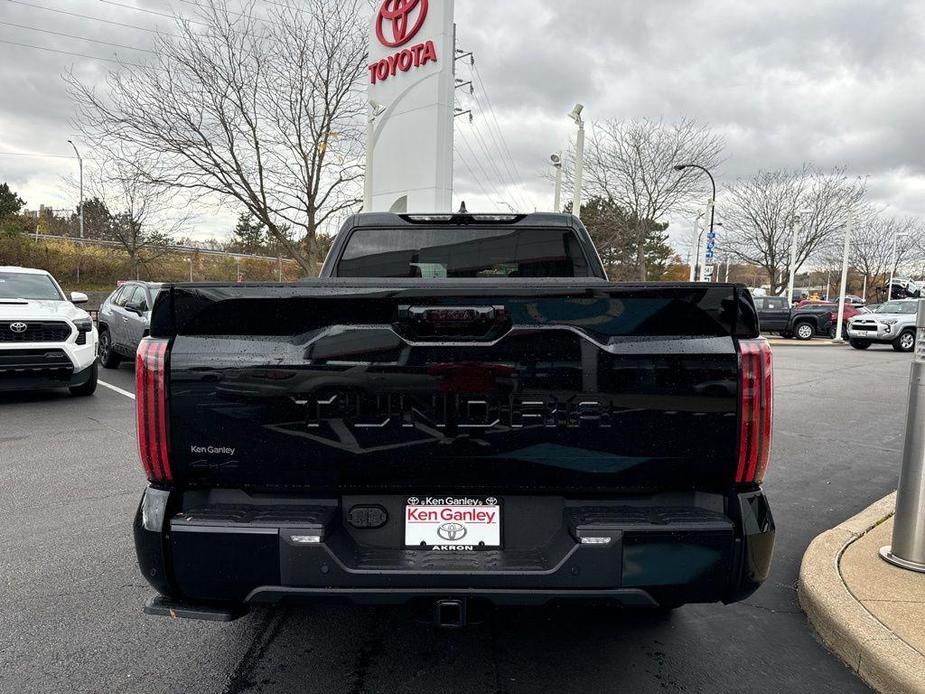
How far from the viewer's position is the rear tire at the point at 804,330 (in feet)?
94.8

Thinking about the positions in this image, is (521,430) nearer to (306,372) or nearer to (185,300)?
(306,372)

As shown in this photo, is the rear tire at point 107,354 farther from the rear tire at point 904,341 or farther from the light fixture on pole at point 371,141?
the rear tire at point 904,341

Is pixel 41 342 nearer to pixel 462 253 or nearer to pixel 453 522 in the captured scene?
pixel 462 253

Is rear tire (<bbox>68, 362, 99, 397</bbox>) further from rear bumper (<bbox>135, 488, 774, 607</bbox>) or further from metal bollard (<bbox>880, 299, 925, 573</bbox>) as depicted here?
metal bollard (<bbox>880, 299, 925, 573</bbox>)

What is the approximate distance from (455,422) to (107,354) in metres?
13.2

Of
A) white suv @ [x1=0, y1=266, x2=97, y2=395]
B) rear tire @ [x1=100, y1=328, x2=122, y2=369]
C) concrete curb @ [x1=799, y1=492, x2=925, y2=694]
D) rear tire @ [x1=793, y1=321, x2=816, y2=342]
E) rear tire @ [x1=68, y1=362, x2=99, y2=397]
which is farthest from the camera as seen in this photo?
rear tire @ [x1=793, y1=321, x2=816, y2=342]

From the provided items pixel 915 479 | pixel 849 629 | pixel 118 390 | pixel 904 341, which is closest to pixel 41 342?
pixel 118 390

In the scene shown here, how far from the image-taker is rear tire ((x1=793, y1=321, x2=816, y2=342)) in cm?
2889

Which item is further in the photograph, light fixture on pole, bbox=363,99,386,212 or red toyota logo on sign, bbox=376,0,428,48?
light fixture on pole, bbox=363,99,386,212

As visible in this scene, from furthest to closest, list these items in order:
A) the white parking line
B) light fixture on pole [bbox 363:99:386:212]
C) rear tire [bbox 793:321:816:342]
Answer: rear tire [bbox 793:321:816:342] → light fixture on pole [bbox 363:99:386:212] → the white parking line

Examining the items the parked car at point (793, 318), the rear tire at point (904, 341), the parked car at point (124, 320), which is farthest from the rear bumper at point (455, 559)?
the parked car at point (793, 318)

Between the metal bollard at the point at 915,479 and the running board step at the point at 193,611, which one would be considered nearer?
the running board step at the point at 193,611

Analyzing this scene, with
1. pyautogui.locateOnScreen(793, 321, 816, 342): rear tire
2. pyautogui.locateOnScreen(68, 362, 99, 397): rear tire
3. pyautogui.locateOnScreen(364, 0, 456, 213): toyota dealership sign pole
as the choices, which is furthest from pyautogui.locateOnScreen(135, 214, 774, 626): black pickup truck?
pyautogui.locateOnScreen(793, 321, 816, 342): rear tire

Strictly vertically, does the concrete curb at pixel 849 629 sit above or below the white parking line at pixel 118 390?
above
